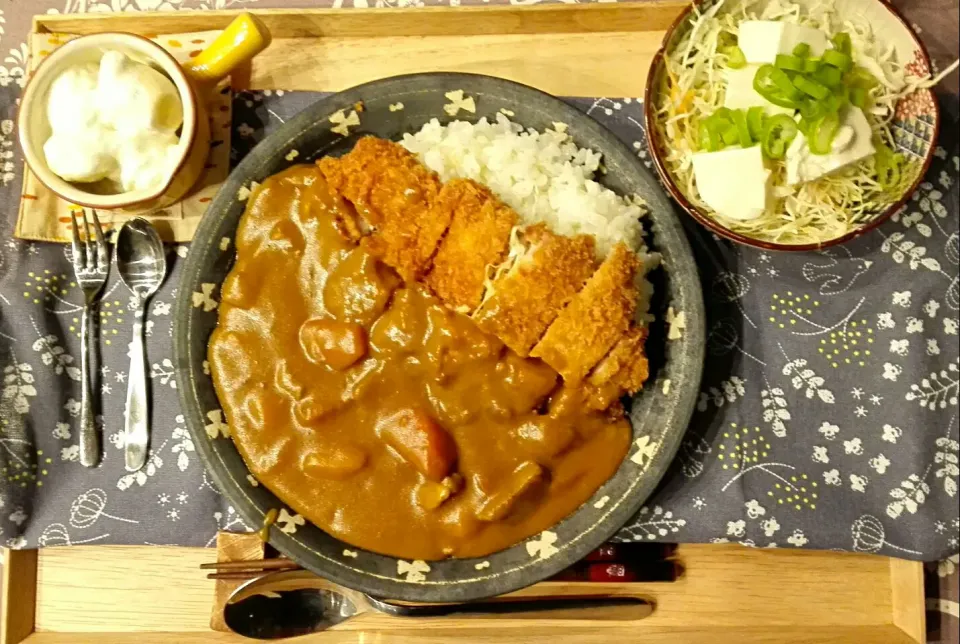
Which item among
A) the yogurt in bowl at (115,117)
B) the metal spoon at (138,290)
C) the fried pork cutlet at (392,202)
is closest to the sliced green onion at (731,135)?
the fried pork cutlet at (392,202)

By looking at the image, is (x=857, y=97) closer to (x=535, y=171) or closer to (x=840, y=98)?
(x=840, y=98)

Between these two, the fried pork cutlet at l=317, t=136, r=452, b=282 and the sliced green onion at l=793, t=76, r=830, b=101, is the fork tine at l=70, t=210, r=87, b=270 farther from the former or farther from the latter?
the sliced green onion at l=793, t=76, r=830, b=101

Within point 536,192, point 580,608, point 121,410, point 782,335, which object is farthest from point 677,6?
point 121,410

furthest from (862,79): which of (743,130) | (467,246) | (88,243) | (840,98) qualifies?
(88,243)

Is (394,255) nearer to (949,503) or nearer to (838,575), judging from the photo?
(838,575)

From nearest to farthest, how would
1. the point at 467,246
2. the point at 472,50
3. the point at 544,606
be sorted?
the point at 467,246, the point at 544,606, the point at 472,50

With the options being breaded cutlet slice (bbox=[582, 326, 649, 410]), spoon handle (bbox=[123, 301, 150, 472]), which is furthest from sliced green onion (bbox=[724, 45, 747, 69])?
spoon handle (bbox=[123, 301, 150, 472])
